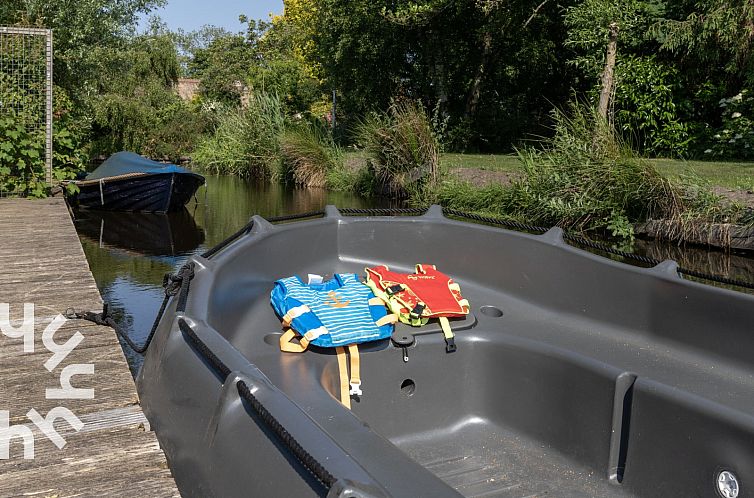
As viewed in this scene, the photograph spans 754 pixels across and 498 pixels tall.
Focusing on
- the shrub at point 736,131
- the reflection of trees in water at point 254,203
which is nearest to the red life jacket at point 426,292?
the reflection of trees in water at point 254,203

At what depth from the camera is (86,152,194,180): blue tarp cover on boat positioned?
11.7m

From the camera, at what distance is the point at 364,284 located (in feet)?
11.6

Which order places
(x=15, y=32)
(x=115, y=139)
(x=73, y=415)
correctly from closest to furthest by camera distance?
(x=73, y=415), (x=15, y=32), (x=115, y=139)

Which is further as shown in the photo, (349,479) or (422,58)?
(422,58)

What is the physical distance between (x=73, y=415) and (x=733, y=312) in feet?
7.90

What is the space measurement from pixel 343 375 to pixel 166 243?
A: 709 centimetres

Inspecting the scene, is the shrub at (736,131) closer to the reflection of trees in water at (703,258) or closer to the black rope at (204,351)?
the reflection of trees in water at (703,258)

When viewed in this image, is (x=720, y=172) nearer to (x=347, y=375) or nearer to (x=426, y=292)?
(x=426, y=292)

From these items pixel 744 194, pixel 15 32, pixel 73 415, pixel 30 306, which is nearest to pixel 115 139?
pixel 15 32

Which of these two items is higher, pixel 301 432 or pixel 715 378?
pixel 301 432

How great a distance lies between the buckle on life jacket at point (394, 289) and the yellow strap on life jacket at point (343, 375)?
546 mm

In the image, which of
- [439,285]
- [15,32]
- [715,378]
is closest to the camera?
[715,378]

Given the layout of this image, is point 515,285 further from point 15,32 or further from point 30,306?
point 15,32

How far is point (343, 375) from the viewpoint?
279 centimetres
